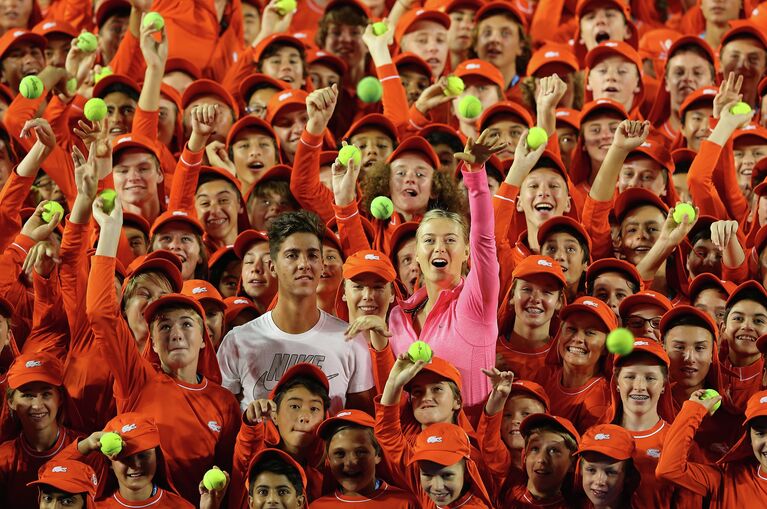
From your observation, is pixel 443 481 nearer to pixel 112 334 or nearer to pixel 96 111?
pixel 112 334

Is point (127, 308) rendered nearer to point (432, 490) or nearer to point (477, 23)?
point (432, 490)

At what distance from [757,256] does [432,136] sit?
1916 mm

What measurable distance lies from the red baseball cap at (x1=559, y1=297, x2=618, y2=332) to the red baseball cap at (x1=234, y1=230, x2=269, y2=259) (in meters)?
1.55

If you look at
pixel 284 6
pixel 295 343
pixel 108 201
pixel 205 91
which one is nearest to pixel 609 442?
pixel 295 343

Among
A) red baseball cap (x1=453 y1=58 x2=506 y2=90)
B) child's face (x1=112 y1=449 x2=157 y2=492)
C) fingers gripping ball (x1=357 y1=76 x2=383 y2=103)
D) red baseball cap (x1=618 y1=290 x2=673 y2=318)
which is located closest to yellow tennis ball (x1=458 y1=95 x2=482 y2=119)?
red baseball cap (x1=453 y1=58 x2=506 y2=90)

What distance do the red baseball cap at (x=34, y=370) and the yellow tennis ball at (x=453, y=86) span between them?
279cm

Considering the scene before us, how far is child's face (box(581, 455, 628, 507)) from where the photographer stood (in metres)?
6.28

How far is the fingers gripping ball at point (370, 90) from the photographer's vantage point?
8984 millimetres

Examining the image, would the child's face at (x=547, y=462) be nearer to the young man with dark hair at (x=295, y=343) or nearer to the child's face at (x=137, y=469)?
the young man with dark hair at (x=295, y=343)

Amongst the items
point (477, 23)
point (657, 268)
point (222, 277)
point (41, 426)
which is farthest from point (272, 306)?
point (477, 23)

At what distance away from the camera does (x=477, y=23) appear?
9.61 m

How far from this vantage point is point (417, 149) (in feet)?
26.0

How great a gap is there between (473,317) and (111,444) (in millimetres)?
1651

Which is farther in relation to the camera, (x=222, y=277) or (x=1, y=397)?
(x=222, y=277)
